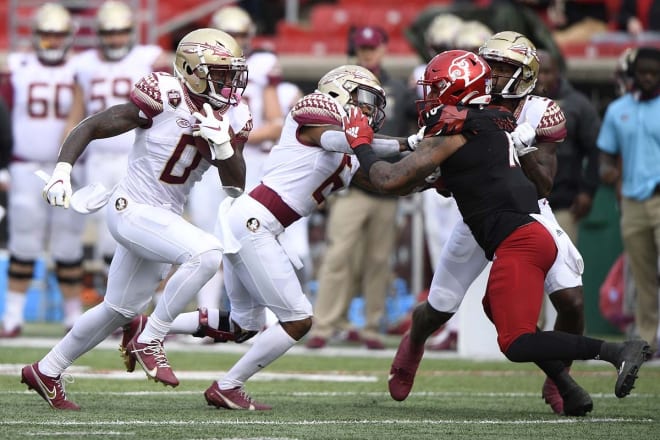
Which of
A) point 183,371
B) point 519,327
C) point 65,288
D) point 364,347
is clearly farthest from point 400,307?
point 519,327

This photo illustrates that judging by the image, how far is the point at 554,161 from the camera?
658 cm

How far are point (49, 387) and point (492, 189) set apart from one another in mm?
2028

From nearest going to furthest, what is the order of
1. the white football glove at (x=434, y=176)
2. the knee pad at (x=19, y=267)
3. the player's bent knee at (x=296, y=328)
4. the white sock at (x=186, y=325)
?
the white football glove at (x=434, y=176)
the player's bent knee at (x=296, y=328)
the white sock at (x=186, y=325)
the knee pad at (x=19, y=267)

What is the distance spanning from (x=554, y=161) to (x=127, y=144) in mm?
3972

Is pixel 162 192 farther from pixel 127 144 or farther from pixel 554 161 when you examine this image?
pixel 127 144

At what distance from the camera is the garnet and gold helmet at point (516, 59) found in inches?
250

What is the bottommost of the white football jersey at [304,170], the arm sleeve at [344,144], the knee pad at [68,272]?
the knee pad at [68,272]

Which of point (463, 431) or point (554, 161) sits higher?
point (554, 161)

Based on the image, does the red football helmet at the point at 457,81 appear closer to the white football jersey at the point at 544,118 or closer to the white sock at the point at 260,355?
the white football jersey at the point at 544,118

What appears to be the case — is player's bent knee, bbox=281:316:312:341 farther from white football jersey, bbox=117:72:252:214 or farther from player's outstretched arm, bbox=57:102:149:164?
player's outstretched arm, bbox=57:102:149:164

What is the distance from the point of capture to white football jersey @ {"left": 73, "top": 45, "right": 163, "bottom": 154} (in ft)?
31.8

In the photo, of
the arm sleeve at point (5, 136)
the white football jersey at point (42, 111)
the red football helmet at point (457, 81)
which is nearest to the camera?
the red football helmet at point (457, 81)

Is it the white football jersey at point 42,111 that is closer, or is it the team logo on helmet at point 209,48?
the team logo on helmet at point 209,48

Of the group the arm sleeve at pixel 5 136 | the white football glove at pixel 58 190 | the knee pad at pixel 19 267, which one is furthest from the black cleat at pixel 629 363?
the knee pad at pixel 19 267
